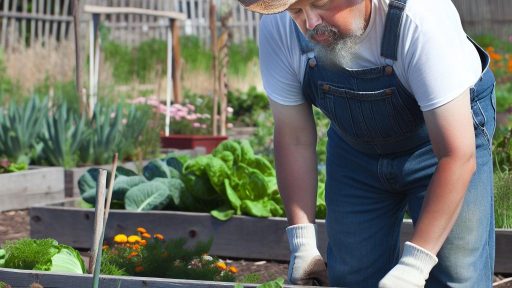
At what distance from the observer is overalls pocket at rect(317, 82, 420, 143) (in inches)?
120

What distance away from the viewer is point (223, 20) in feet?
35.2

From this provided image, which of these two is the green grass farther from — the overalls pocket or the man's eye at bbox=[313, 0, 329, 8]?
the man's eye at bbox=[313, 0, 329, 8]

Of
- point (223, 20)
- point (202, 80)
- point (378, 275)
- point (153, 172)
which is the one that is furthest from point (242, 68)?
point (378, 275)

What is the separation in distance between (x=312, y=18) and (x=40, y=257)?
132cm

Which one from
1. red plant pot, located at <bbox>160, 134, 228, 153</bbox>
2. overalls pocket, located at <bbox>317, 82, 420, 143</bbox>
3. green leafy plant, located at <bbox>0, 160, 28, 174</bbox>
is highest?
overalls pocket, located at <bbox>317, 82, 420, 143</bbox>

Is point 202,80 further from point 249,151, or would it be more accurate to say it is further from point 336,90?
point 336,90

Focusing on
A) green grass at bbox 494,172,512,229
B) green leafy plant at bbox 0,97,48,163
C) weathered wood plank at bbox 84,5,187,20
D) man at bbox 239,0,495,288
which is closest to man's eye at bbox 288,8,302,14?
man at bbox 239,0,495,288

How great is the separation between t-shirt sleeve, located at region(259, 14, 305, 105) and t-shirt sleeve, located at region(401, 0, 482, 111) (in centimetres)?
41

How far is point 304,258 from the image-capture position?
10.4 feet

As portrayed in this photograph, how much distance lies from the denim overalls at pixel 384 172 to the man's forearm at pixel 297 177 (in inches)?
5.4

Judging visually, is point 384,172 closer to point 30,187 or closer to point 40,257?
point 40,257

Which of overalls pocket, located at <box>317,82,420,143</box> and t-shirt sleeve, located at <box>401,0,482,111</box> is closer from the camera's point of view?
t-shirt sleeve, located at <box>401,0,482,111</box>

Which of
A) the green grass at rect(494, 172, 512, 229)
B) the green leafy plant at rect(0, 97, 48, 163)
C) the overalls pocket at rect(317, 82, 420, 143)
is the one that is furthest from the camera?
the green leafy plant at rect(0, 97, 48, 163)

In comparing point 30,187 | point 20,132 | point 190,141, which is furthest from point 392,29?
point 190,141
